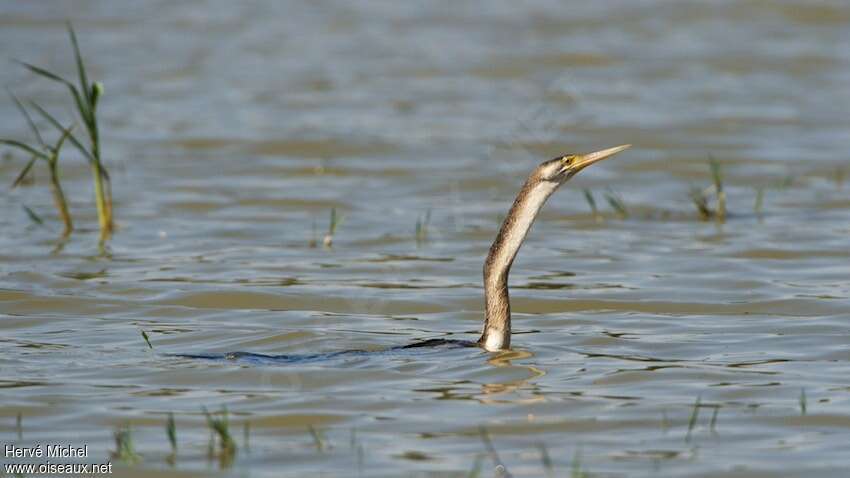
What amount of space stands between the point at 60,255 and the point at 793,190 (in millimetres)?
6036

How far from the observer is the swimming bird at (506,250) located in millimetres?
7332

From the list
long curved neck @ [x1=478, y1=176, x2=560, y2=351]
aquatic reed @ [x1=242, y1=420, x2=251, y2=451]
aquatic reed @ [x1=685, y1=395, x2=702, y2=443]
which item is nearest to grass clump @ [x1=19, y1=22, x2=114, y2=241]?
long curved neck @ [x1=478, y1=176, x2=560, y2=351]

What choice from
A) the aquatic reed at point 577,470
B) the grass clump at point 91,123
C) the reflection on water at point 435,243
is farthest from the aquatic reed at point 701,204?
the aquatic reed at point 577,470

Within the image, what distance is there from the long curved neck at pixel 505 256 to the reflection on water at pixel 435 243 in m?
0.14

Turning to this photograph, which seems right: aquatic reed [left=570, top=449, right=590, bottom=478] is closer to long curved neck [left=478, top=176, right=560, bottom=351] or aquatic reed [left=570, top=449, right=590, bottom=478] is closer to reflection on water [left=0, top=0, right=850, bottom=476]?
reflection on water [left=0, top=0, right=850, bottom=476]

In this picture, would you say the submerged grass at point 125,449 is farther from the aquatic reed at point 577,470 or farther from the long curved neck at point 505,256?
the long curved neck at point 505,256

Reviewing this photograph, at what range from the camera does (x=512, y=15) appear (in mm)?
22016

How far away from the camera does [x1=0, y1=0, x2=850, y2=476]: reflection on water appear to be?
21.5 ft

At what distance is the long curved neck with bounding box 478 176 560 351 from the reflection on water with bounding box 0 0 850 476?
5.6 inches

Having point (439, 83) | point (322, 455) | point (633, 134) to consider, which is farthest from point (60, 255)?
point (439, 83)

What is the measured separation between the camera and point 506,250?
7.47m

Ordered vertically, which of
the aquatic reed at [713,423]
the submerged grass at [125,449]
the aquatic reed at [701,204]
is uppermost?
the aquatic reed at [701,204]

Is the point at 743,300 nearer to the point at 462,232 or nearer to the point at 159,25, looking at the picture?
the point at 462,232

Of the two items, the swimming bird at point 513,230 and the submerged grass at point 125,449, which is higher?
the swimming bird at point 513,230
